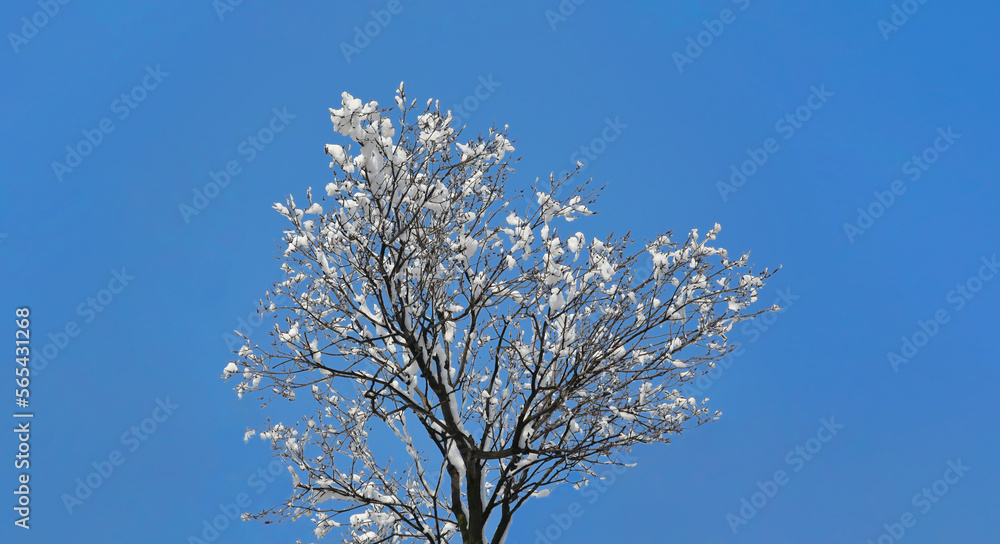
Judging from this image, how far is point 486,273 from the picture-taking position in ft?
20.7

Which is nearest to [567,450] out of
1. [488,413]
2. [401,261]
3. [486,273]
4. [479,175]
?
[488,413]

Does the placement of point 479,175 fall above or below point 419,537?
above

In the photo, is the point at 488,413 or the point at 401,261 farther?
the point at 488,413

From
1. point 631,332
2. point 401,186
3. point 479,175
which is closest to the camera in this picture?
point 401,186

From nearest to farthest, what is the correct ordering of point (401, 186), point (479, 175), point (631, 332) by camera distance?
1. point (401, 186)
2. point (631, 332)
3. point (479, 175)

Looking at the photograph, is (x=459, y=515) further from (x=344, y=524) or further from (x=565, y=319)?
(x=565, y=319)

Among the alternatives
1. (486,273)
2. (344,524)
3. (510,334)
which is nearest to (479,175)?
(486,273)

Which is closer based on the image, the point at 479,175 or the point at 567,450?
the point at 567,450

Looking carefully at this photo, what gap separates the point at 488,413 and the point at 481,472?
541 millimetres

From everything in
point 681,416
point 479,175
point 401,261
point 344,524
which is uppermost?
point 479,175

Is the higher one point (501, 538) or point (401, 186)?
point (401, 186)

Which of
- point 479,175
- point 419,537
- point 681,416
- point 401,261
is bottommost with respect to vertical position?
point 681,416

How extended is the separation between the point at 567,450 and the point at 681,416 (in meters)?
1.10

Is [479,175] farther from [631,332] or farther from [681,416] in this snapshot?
[681,416]
